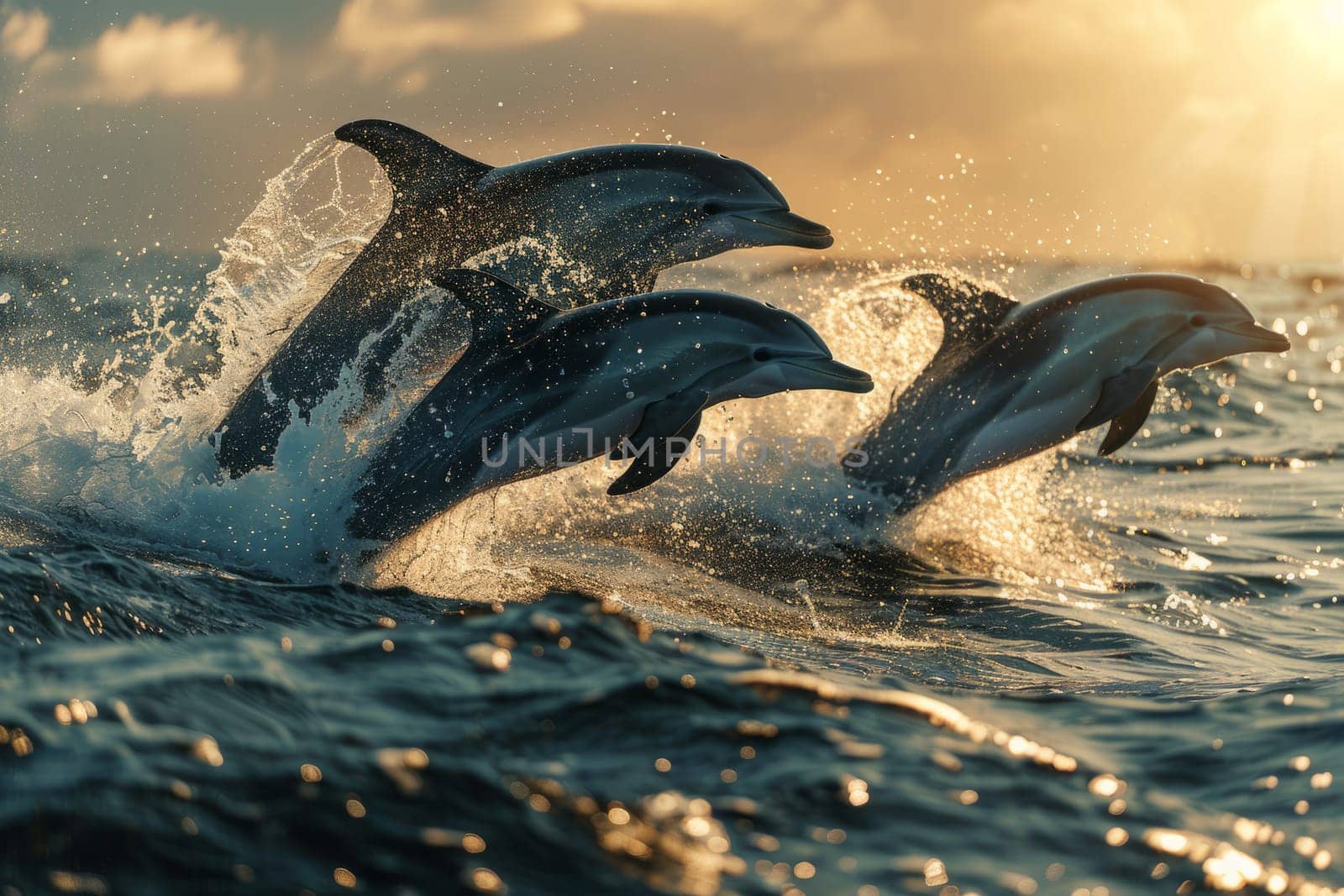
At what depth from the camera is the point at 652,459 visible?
743cm

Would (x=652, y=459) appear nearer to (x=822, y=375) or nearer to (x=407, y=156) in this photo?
(x=822, y=375)

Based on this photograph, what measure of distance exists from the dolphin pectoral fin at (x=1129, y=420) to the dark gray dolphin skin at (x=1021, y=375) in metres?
0.01

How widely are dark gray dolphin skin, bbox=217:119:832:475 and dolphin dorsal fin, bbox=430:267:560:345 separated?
112 centimetres

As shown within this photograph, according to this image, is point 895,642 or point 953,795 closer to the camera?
point 953,795

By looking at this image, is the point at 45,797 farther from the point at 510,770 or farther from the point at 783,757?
the point at 783,757

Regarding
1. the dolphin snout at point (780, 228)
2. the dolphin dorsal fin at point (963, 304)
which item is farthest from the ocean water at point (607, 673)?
the dolphin snout at point (780, 228)

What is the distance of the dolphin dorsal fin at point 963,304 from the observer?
9.45 m

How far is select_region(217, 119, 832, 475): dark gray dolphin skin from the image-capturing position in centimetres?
775

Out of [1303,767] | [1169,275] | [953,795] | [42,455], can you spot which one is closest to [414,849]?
[953,795]

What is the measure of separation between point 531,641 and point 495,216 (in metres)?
4.24

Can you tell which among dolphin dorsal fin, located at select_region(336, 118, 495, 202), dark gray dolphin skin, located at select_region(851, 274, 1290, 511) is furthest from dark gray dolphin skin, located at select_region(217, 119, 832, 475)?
dark gray dolphin skin, located at select_region(851, 274, 1290, 511)

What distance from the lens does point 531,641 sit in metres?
4.59

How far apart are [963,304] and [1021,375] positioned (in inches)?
27.4

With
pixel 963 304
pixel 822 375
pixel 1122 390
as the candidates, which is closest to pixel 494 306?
pixel 822 375
